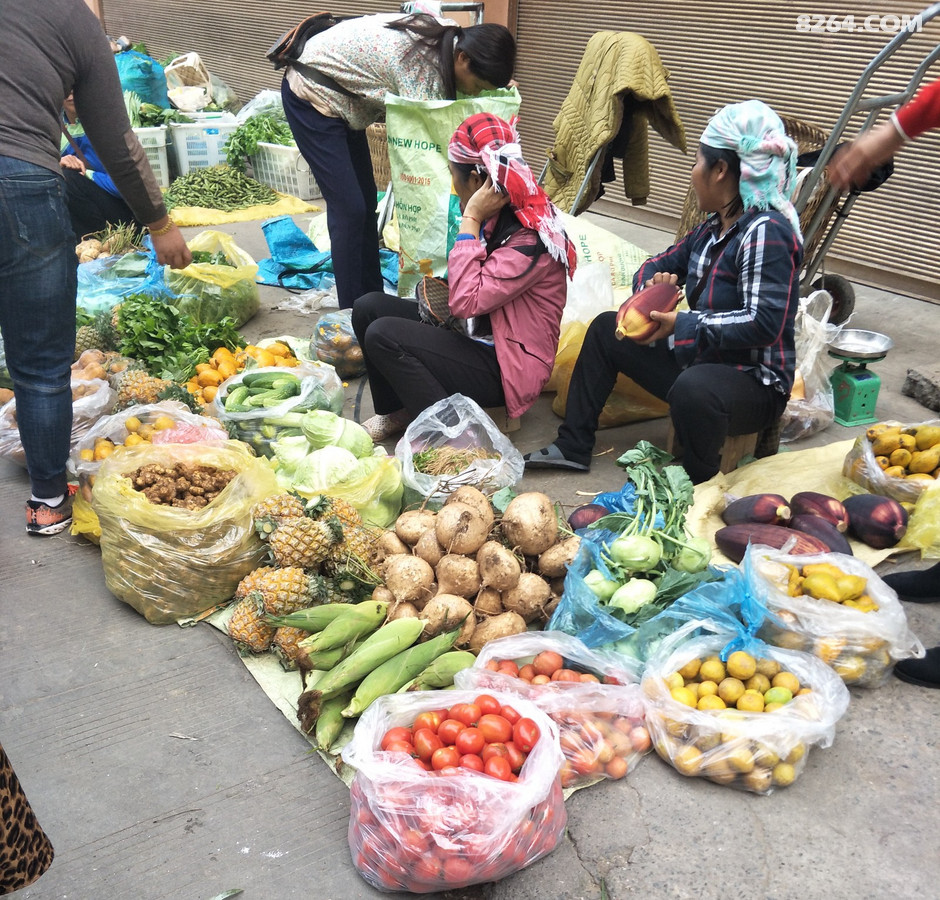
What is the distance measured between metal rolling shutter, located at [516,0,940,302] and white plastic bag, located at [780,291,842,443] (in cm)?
189

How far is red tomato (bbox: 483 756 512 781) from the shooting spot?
1964 mm

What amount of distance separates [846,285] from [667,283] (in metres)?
1.97

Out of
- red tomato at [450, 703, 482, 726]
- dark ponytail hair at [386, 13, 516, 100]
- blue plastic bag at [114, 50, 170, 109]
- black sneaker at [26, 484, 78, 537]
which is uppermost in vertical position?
dark ponytail hair at [386, 13, 516, 100]

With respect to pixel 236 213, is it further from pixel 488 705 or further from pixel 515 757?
pixel 515 757

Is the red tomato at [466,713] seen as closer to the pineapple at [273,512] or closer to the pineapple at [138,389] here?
the pineapple at [273,512]

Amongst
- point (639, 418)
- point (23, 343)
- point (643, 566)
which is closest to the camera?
point (643, 566)

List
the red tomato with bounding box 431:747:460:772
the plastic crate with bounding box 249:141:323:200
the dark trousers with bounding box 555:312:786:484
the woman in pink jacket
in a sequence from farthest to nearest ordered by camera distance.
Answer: the plastic crate with bounding box 249:141:323:200 → the woman in pink jacket → the dark trousers with bounding box 555:312:786:484 → the red tomato with bounding box 431:747:460:772

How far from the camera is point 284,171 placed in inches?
331

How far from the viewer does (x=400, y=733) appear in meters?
2.12

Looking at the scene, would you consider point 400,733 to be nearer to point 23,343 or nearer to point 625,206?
point 23,343

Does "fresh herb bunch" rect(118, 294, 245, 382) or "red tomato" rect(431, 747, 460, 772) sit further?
"fresh herb bunch" rect(118, 294, 245, 382)

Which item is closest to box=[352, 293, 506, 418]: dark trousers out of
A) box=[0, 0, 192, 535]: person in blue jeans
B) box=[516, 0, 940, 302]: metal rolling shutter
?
box=[0, 0, 192, 535]: person in blue jeans

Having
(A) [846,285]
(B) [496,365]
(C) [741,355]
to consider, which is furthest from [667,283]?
(A) [846,285]

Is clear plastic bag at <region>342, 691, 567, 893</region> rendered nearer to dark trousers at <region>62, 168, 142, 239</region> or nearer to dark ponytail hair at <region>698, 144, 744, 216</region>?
dark ponytail hair at <region>698, 144, 744, 216</region>
